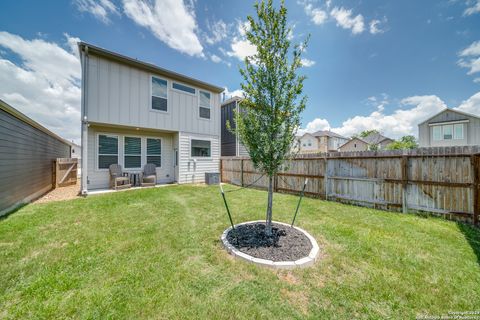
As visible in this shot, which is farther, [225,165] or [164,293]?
[225,165]

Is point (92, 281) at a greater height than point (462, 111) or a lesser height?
lesser

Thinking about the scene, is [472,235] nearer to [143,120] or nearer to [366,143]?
[143,120]

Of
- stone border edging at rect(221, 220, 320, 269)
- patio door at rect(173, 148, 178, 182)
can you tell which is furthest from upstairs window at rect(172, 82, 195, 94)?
stone border edging at rect(221, 220, 320, 269)

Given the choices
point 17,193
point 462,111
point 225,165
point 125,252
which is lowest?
point 125,252

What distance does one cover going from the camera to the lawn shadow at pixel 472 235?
9.72 ft

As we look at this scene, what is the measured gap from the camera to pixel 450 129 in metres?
19.3

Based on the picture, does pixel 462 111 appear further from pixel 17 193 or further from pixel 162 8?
pixel 17 193

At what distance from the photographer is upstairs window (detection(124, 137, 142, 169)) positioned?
350 inches

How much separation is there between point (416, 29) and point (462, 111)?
19.0 metres

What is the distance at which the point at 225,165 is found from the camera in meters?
10.9

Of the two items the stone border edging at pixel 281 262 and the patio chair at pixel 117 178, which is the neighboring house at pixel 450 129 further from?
the patio chair at pixel 117 178

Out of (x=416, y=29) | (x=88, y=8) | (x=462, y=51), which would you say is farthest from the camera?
(x=462, y=51)

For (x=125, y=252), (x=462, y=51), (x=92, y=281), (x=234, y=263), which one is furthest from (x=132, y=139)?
(x=462, y=51)

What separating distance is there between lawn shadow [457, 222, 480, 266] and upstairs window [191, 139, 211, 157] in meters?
9.84
